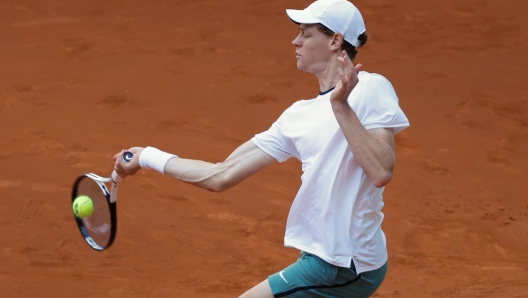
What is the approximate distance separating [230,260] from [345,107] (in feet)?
10.2

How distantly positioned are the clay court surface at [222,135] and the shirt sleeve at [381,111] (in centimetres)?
→ 259

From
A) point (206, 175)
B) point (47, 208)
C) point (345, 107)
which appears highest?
point (345, 107)

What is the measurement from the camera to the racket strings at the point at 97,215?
370 cm

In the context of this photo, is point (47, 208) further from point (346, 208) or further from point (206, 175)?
point (346, 208)

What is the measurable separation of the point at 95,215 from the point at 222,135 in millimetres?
3168

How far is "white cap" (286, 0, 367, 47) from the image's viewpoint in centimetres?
286

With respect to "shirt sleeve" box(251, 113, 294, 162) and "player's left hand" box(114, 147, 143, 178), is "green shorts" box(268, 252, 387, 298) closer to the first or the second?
"shirt sleeve" box(251, 113, 294, 162)

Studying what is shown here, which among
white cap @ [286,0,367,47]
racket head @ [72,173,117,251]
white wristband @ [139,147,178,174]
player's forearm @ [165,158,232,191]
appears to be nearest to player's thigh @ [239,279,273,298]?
player's forearm @ [165,158,232,191]

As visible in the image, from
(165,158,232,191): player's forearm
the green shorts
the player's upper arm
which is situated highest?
the player's upper arm

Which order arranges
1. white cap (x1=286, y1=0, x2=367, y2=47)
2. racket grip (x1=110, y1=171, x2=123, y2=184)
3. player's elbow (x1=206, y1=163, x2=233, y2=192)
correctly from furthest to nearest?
racket grip (x1=110, y1=171, x2=123, y2=184), player's elbow (x1=206, y1=163, x2=233, y2=192), white cap (x1=286, y1=0, x2=367, y2=47)

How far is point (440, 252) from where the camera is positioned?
18.2ft

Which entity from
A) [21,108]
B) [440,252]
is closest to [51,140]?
[21,108]

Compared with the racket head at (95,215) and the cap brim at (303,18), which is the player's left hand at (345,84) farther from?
the racket head at (95,215)

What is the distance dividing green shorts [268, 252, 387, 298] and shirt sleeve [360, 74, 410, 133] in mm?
556
